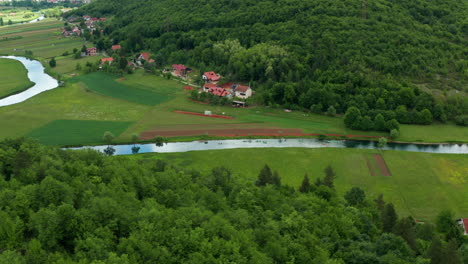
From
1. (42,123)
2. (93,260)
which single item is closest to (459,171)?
(93,260)

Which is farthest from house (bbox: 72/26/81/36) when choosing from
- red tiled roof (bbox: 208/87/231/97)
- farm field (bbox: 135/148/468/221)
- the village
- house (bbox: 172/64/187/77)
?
farm field (bbox: 135/148/468/221)

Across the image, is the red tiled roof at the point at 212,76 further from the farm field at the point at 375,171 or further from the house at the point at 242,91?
the farm field at the point at 375,171

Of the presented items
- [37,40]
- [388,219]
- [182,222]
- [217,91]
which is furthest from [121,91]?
[37,40]

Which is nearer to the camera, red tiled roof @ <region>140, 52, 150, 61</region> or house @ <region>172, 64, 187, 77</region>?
house @ <region>172, 64, 187, 77</region>

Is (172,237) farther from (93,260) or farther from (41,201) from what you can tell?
(41,201)

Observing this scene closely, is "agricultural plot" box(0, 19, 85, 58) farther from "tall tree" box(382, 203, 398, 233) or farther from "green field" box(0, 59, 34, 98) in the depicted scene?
"tall tree" box(382, 203, 398, 233)
